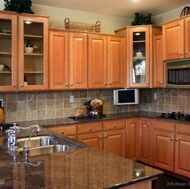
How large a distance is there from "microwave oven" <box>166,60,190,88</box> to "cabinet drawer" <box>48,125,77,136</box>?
65.4 inches

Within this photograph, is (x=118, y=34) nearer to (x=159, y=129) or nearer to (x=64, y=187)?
(x=159, y=129)

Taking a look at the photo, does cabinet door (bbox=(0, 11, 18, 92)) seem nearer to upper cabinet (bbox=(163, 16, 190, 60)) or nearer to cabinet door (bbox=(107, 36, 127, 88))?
cabinet door (bbox=(107, 36, 127, 88))

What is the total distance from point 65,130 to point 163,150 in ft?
5.10

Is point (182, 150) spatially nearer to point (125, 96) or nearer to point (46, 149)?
point (125, 96)

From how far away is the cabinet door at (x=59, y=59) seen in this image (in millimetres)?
3604

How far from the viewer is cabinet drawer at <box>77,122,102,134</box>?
3.60 meters

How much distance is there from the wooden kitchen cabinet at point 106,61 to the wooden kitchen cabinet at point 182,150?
129 cm

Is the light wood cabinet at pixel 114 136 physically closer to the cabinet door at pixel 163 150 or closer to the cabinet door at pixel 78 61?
the cabinet door at pixel 163 150

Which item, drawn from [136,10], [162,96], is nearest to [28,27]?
[136,10]

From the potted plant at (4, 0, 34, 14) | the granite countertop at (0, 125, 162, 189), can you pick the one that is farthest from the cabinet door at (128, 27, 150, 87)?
the granite countertop at (0, 125, 162, 189)

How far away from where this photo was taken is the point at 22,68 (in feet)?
11.0

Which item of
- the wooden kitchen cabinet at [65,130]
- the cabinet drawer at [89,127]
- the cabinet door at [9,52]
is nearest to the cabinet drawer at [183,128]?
the cabinet drawer at [89,127]

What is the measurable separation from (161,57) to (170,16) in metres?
0.86

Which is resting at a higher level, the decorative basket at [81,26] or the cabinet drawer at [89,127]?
the decorative basket at [81,26]
